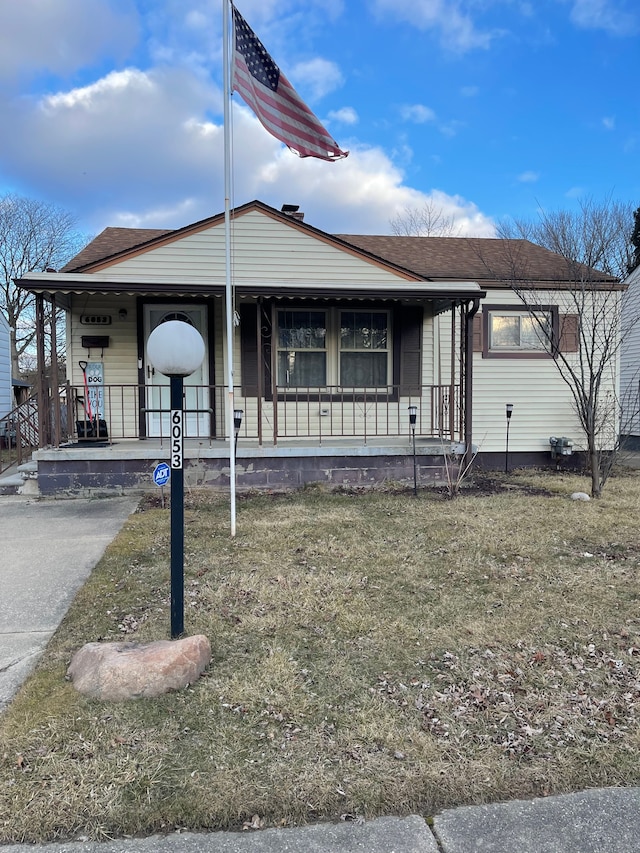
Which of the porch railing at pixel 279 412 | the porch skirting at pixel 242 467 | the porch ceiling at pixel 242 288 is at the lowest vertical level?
the porch skirting at pixel 242 467

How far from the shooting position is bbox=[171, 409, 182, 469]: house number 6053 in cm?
278

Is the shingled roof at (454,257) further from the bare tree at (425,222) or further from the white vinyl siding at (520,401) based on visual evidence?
the bare tree at (425,222)

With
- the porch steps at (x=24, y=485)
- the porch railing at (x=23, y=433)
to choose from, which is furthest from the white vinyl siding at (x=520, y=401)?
the porch railing at (x=23, y=433)

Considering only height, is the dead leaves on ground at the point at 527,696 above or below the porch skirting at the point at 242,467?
below

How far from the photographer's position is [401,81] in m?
11.4

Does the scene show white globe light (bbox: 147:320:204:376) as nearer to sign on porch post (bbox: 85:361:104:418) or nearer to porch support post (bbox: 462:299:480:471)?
porch support post (bbox: 462:299:480:471)

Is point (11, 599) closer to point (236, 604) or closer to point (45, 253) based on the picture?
point (236, 604)

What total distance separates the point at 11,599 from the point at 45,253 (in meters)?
26.2

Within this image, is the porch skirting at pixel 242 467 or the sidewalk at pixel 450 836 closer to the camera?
the sidewalk at pixel 450 836

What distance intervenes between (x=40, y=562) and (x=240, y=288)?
4.07 m

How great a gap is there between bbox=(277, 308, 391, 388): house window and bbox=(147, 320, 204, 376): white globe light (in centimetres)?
566

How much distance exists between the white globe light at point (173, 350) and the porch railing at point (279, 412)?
5288 mm

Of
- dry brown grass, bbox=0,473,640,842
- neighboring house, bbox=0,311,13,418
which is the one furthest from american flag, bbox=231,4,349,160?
neighboring house, bbox=0,311,13,418

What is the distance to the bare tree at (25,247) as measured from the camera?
2408cm
